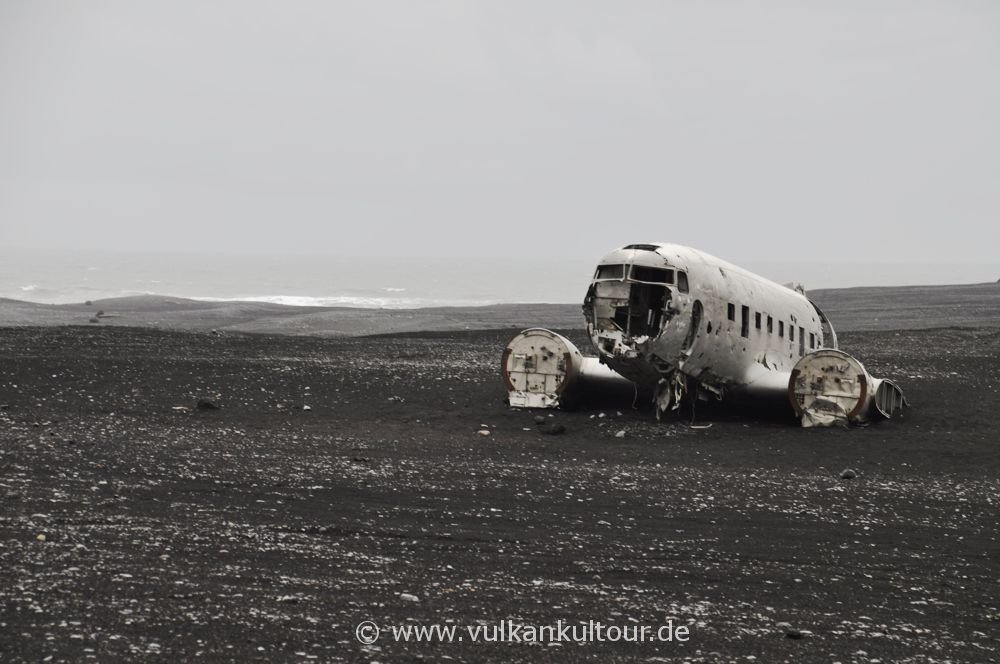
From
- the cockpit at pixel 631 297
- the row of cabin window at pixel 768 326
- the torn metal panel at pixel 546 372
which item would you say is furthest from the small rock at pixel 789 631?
the torn metal panel at pixel 546 372

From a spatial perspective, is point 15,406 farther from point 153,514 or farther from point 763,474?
point 763,474

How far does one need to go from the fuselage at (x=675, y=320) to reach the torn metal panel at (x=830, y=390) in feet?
2.39

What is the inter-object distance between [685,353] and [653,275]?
1.43 meters

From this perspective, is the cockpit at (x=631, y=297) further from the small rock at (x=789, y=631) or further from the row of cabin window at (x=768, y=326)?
the small rock at (x=789, y=631)

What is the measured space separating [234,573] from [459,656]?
245cm

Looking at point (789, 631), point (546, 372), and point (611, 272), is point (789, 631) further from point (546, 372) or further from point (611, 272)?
point (546, 372)

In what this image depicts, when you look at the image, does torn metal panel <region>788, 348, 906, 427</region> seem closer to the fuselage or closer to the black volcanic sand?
the black volcanic sand

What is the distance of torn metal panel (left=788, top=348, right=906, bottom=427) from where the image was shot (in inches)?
796

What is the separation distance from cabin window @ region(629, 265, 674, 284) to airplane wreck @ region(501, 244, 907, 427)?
0.05 feet

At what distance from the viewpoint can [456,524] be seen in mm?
12328

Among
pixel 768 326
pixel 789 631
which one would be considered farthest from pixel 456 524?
pixel 768 326

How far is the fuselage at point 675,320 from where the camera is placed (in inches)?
757

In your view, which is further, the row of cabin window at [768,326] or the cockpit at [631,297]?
the row of cabin window at [768,326]

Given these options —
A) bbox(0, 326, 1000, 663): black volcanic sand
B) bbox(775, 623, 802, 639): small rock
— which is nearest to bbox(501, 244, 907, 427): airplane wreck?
bbox(0, 326, 1000, 663): black volcanic sand
